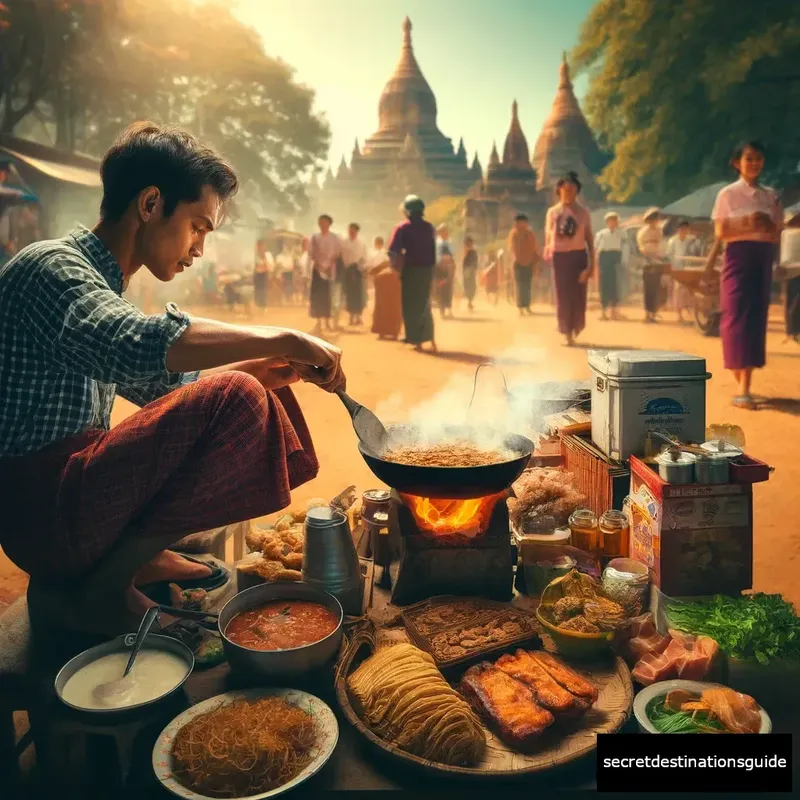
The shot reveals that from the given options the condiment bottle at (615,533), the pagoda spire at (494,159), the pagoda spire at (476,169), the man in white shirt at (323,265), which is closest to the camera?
the condiment bottle at (615,533)

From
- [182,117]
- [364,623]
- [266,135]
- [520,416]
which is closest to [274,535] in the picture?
[364,623]

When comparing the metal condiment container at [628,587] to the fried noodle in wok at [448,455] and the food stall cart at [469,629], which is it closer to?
the food stall cart at [469,629]

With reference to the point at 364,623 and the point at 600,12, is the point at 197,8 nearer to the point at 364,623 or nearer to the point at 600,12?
the point at 600,12

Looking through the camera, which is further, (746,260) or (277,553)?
(746,260)

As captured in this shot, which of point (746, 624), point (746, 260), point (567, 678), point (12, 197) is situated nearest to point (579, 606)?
point (567, 678)

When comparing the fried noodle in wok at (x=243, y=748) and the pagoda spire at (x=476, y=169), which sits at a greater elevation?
the pagoda spire at (x=476, y=169)

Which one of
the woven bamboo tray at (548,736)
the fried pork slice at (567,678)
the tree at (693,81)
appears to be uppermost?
the tree at (693,81)

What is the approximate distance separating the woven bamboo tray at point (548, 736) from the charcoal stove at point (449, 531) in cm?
41

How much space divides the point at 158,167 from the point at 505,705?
182 centimetres

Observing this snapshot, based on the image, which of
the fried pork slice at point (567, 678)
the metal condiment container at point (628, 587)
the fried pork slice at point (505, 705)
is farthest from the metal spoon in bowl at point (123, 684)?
the metal condiment container at point (628, 587)

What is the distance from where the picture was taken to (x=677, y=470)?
2.41 metres

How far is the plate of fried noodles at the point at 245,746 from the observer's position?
1.70 meters

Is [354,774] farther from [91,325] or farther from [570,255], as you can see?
[570,255]

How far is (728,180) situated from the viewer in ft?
62.0
